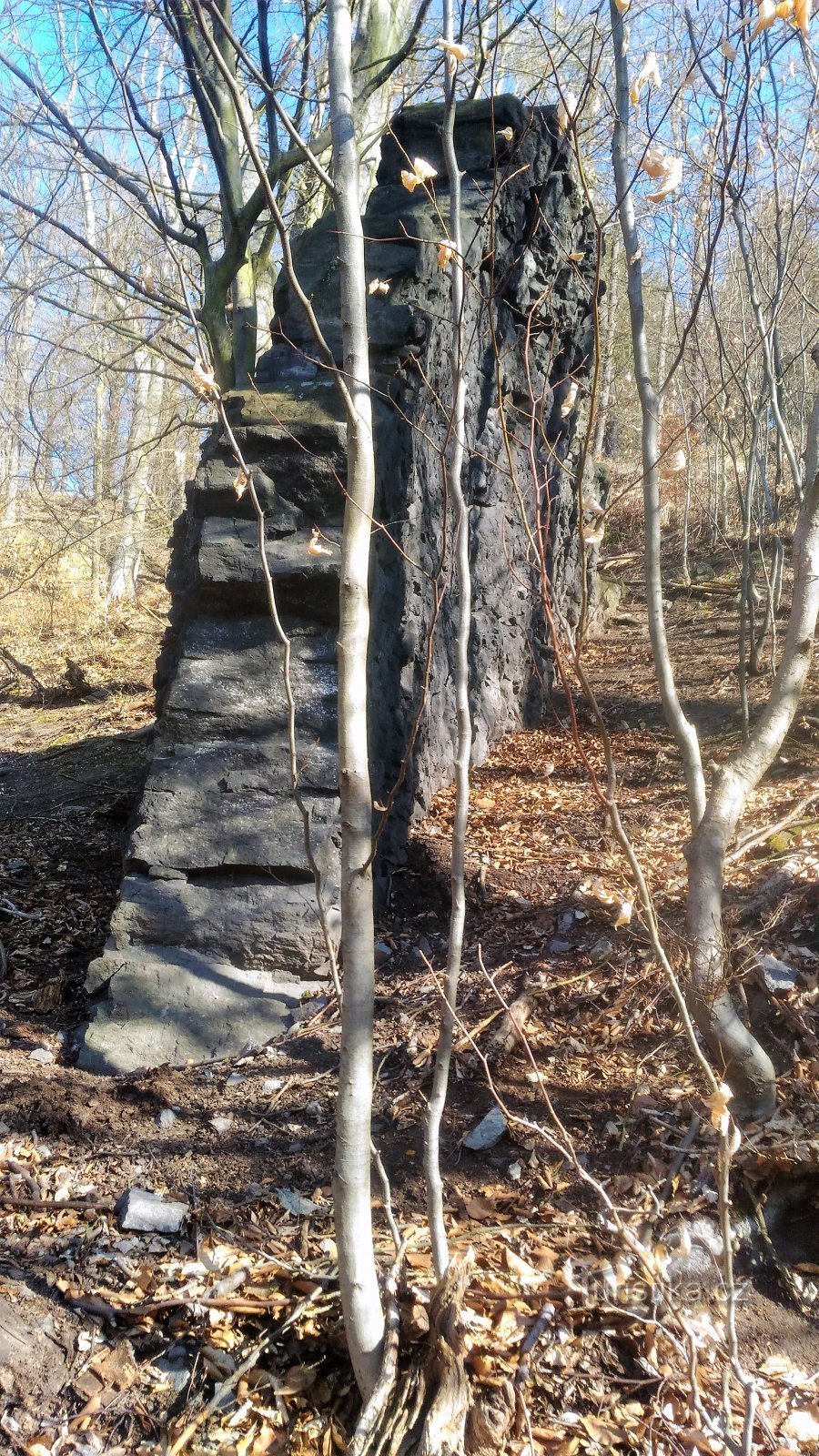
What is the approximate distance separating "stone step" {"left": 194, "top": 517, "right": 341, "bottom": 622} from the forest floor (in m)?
1.47

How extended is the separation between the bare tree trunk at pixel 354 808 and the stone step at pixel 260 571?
2.53 meters

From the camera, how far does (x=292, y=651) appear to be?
15.5 ft

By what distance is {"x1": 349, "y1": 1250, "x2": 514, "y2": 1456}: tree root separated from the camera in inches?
78.2

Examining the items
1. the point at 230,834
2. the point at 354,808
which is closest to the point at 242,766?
the point at 230,834

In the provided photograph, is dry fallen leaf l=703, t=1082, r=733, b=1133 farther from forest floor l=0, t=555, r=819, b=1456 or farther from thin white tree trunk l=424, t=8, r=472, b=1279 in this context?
thin white tree trunk l=424, t=8, r=472, b=1279

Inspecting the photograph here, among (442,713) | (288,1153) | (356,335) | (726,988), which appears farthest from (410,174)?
(442,713)

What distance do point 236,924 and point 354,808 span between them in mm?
2427

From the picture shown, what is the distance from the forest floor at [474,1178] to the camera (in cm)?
232

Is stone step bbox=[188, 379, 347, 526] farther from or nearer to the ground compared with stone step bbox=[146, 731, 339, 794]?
farther from the ground

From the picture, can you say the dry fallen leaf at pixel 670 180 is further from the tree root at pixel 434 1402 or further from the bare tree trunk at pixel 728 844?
the tree root at pixel 434 1402

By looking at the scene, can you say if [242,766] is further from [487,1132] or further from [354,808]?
[354,808]

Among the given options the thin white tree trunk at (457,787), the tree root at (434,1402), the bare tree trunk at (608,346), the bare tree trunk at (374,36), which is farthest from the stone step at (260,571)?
the bare tree trunk at (608,346)

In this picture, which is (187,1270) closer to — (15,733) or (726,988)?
(726,988)

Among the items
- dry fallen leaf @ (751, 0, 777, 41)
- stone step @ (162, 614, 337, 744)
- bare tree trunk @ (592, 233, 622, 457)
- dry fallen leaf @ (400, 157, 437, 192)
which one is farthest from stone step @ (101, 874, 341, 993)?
bare tree trunk @ (592, 233, 622, 457)
